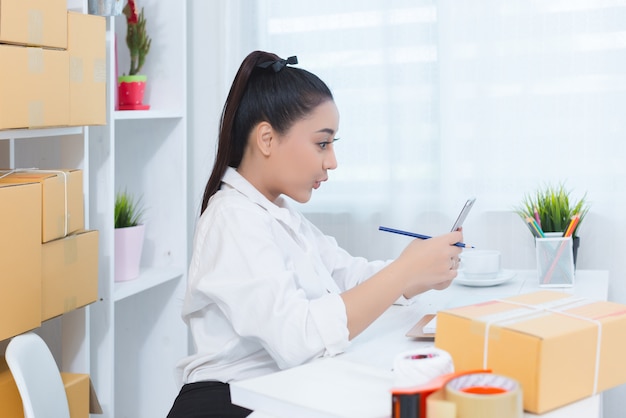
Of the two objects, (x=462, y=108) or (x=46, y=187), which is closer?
(x=46, y=187)

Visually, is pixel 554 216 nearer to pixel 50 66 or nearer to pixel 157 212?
pixel 157 212

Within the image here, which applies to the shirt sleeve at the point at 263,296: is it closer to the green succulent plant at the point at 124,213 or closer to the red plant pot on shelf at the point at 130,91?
the green succulent plant at the point at 124,213

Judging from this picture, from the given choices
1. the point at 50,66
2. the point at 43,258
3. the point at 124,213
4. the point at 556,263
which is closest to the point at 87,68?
the point at 50,66

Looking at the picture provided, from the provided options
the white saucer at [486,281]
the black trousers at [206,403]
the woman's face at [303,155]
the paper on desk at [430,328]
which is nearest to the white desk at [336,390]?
the paper on desk at [430,328]

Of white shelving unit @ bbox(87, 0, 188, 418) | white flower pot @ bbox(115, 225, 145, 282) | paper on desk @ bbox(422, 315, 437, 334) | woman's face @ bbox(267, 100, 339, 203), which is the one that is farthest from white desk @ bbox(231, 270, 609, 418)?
white shelving unit @ bbox(87, 0, 188, 418)

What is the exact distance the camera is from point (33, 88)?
1.36 metres

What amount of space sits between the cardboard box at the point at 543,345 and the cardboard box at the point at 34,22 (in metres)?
0.82

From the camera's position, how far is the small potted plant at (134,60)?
196 centimetres

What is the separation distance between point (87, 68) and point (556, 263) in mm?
990

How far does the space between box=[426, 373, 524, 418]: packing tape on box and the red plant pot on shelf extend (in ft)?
4.47

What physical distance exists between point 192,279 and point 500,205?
3.10 feet

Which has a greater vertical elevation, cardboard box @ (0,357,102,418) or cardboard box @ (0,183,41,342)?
cardboard box @ (0,183,41,342)

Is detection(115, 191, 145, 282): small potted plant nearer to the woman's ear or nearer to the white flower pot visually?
the white flower pot

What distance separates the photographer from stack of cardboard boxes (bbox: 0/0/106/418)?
1293mm
